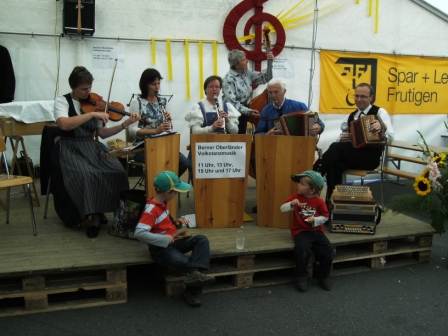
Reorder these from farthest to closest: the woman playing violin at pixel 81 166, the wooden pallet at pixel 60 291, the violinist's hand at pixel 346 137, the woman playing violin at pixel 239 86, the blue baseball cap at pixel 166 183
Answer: the woman playing violin at pixel 239 86
the violinist's hand at pixel 346 137
the woman playing violin at pixel 81 166
the blue baseball cap at pixel 166 183
the wooden pallet at pixel 60 291

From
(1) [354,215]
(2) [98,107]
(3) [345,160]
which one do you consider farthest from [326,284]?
(2) [98,107]

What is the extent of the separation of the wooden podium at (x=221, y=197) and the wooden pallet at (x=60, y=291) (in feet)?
3.41

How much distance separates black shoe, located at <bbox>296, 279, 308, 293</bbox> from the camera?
3641 mm

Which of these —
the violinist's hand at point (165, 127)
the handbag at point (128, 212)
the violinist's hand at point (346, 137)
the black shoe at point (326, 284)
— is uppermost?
the violinist's hand at point (165, 127)

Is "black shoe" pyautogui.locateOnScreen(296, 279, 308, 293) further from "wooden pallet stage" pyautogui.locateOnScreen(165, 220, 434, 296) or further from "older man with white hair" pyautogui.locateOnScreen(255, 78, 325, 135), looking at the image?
"older man with white hair" pyautogui.locateOnScreen(255, 78, 325, 135)

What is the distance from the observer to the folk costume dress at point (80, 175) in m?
3.90

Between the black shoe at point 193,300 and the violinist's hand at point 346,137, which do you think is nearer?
the black shoe at point 193,300

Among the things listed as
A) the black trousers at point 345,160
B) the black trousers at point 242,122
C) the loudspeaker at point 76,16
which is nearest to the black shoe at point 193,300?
the black trousers at point 345,160

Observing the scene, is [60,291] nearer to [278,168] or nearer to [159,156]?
[159,156]

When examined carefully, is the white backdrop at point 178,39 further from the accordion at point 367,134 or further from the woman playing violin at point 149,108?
the accordion at point 367,134

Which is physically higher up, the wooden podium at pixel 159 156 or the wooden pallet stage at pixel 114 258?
the wooden podium at pixel 159 156

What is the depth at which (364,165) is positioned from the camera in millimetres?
4820

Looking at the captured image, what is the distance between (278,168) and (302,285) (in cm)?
105

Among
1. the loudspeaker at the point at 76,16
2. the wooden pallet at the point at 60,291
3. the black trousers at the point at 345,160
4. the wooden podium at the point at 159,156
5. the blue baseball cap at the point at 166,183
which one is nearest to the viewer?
the wooden pallet at the point at 60,291
